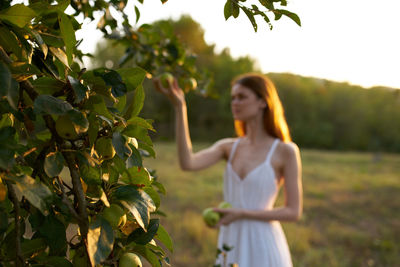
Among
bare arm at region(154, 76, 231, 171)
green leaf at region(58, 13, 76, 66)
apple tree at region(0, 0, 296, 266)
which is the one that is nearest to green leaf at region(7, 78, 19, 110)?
apple tree at region(0, 0, 296, 266)

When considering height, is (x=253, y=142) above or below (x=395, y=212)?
above

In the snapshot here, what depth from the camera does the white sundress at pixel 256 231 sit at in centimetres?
192

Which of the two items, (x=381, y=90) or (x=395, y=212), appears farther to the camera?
(x=381, y=90)

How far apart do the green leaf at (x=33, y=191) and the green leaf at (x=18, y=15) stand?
17 centimetres

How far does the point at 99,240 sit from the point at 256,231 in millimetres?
1740


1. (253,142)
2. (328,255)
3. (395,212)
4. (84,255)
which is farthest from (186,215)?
(84,255)

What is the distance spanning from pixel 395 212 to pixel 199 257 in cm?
388

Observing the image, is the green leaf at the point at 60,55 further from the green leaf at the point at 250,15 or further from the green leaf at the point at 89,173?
the green leaf at the point at 250,15

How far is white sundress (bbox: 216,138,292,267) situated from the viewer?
1922 millimetres

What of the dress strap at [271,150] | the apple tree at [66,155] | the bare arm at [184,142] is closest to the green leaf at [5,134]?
the apple tree at [66,155]

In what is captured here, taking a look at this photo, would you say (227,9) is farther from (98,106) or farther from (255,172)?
(255,172)

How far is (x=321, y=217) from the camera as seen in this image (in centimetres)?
553

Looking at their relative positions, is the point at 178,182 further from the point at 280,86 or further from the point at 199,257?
the point at 280,86

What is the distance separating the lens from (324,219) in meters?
5.43
